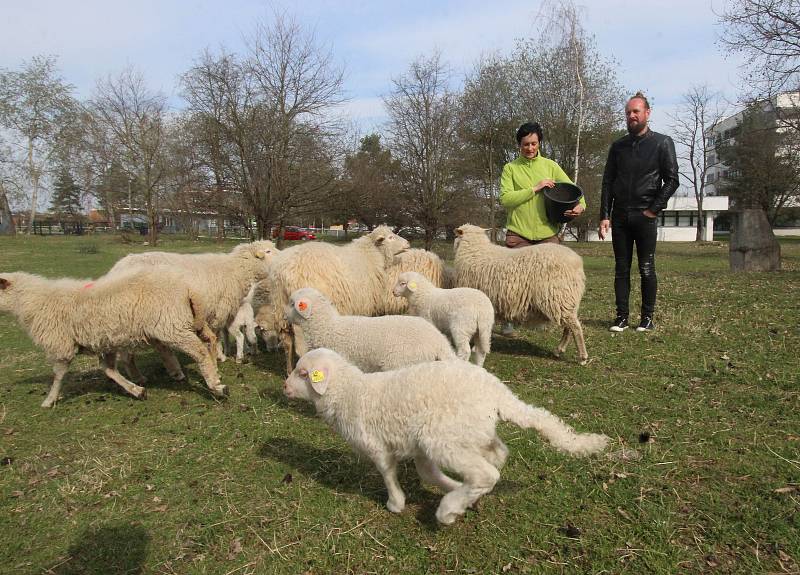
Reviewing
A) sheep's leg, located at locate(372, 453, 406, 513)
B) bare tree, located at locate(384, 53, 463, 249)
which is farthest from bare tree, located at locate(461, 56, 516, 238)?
sheep's leg, located at locate(372, 453, 406, 513)

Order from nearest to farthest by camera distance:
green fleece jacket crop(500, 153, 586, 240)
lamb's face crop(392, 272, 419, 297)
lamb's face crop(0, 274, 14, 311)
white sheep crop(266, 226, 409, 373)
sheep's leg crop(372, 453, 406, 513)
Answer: sheep's leg crop(372, 453, 406, 513) → lamb's face crop(0, 274, 14, 311) → lamb's face crop(392, 272, 419, 297) → white sheep crop(266, 226, 409, 373) → green fleece jacket crop(500, 153, 586, 240)

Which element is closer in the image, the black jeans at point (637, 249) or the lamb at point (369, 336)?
the lamb at point (369, 336)

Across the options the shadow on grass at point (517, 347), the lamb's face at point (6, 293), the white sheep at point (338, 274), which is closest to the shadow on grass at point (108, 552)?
the white sheep at point (338, 274)

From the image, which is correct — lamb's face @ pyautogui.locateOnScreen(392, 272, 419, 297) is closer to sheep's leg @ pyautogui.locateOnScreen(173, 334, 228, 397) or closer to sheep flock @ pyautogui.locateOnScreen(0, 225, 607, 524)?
sheep flock @ pyautogui.locateOnScreen(0, 225, 607, 524)

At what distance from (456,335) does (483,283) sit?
57.3 inches

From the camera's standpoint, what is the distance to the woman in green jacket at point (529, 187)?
6.80 metres

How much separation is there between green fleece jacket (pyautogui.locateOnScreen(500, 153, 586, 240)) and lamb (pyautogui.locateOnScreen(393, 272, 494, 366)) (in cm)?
188

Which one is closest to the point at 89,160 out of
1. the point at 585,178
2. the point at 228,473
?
the point at 585,178

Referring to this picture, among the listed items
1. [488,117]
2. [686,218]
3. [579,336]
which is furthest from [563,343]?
[686,218]

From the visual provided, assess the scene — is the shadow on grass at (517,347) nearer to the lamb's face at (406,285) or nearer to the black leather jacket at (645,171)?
the lamb's face at (406,285)

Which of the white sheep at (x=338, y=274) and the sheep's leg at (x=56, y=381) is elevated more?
the white sheep at (x=338, y=274)

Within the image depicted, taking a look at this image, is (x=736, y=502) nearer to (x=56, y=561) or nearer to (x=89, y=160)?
(x=56, y=561)

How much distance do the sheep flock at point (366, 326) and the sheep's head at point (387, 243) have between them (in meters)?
0.02

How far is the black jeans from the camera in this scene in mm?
6730
